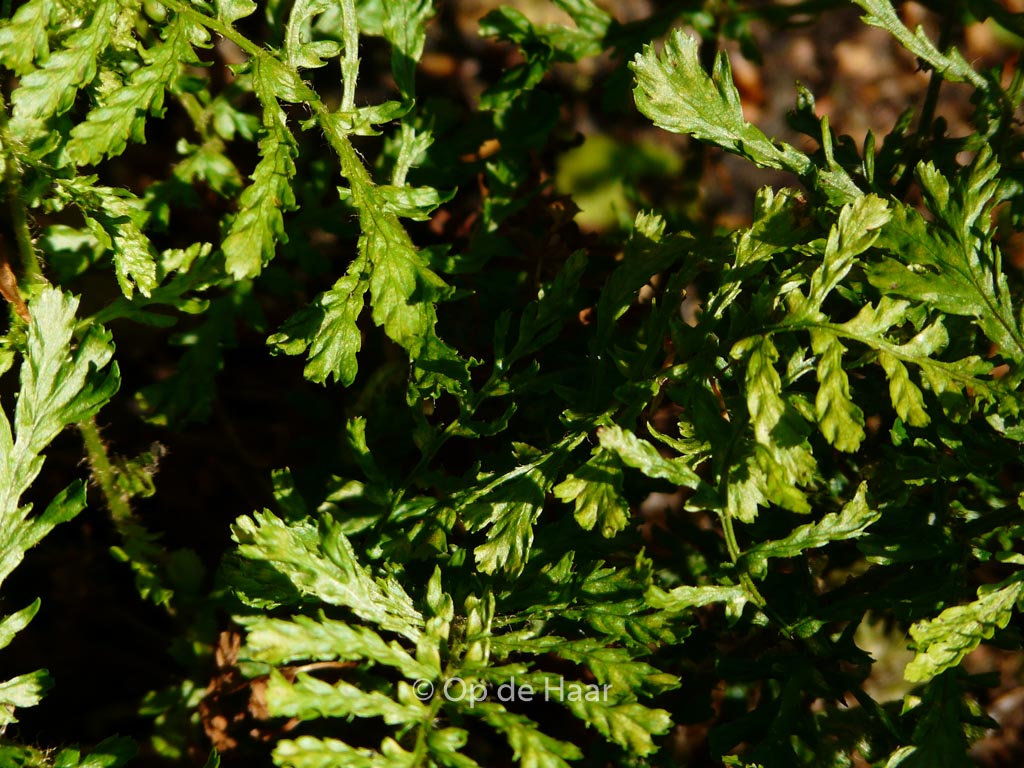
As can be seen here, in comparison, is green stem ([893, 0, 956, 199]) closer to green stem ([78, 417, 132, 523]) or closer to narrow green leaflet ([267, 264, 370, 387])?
narrow green leaflet ([267, 264, 370, 387])

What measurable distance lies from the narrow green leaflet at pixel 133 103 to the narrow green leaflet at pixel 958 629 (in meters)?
1.50

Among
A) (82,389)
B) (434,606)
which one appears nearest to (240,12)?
(82,389)

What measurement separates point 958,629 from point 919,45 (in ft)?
3.47

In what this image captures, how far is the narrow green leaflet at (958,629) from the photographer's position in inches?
58.2

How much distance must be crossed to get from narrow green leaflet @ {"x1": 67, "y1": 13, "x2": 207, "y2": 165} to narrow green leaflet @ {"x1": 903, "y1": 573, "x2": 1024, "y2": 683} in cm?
150

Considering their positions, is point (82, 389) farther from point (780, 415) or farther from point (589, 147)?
point (589, 147)

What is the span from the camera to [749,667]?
1.83m

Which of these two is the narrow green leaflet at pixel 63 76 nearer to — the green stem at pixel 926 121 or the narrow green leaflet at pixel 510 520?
the narrow green leaflet at pixel 510 520

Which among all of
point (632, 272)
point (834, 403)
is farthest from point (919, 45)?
point (834, 403)

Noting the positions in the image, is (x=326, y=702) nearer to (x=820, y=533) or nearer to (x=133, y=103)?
(x=820, y=533)

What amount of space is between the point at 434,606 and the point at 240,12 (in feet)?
3.57

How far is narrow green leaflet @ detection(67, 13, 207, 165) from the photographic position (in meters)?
1.58

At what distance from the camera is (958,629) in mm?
1518

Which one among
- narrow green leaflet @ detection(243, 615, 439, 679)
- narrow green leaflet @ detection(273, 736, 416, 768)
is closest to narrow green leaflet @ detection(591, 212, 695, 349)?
narrow green leaflet @ detection(243, 615, 439, 679)
